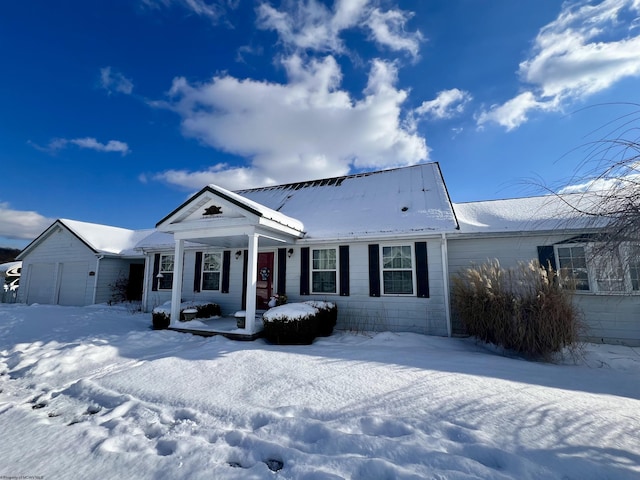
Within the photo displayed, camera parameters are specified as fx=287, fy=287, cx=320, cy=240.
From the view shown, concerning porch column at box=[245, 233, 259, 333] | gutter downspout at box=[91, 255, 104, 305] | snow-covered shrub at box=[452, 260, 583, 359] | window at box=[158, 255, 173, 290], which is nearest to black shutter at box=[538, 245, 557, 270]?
snow-covered shrub at box=[452, 260, 583, 359]

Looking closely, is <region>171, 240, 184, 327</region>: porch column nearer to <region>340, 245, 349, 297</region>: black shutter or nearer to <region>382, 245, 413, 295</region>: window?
<region>340, 245, 349, 297</region>: black shutter

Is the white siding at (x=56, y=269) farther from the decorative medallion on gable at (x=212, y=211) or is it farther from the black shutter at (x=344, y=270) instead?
the black shutter at (x=344, y=270)

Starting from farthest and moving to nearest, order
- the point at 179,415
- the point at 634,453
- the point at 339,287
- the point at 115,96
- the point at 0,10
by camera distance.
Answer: the point at 115,96
the point at 339,287
the point at 0,10
the point at 179,415
the point at 634,453

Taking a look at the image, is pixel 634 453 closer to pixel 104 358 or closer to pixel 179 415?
pixel 179 415

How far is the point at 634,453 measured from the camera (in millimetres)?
2410

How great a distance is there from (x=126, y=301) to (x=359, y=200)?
13567mm

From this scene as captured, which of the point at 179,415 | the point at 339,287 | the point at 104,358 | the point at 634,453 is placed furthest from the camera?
the point at 339,287

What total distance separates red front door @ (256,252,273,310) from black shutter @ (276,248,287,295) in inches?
17.2

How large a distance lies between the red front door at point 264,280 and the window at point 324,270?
158 centimetres

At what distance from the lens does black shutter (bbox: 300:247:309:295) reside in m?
9.05

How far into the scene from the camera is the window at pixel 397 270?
8117 mm

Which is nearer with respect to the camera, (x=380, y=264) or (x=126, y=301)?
(x=380, y=264)

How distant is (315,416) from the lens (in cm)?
314

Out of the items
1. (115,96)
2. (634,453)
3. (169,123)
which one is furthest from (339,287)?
(115,96)
